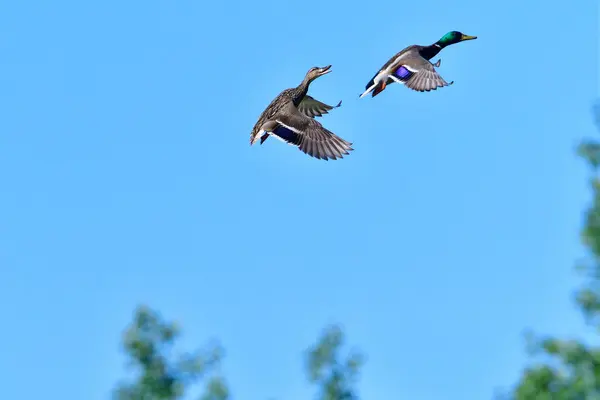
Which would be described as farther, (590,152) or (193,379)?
(193,379)

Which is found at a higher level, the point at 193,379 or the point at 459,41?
the point at 459,41

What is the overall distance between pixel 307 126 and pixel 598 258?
6.08 metres

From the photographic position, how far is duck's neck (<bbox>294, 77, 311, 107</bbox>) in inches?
1286

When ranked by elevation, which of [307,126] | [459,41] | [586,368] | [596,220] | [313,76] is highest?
[459,41]

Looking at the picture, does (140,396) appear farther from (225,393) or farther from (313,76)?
(313,76)

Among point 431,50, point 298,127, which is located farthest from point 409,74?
point 298,127

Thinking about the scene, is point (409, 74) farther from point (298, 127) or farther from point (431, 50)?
point (298, 127)

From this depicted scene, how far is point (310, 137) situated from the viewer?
30266mm

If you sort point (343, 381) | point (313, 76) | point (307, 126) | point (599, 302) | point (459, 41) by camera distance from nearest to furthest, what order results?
point (599, 302)
point (307, 126)
point (313, 76)
point (459, 41)
point (343, 381)

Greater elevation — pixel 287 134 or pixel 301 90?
pixel 301 90

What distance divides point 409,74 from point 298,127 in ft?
12.6

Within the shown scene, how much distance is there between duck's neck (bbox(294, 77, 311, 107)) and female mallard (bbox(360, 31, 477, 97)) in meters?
1.16

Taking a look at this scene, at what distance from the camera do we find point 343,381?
136ft

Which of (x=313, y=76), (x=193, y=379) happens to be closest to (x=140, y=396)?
(x=193, y=379)
